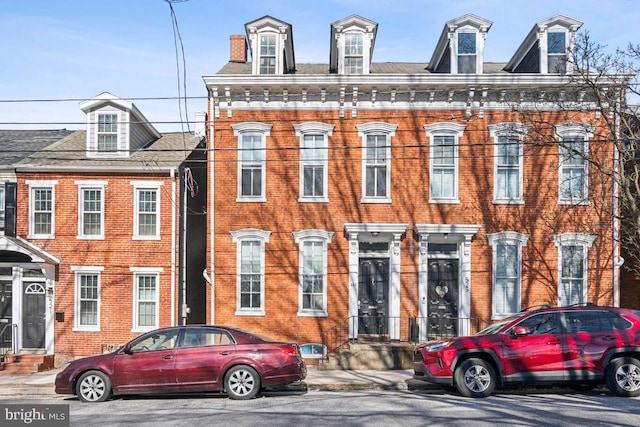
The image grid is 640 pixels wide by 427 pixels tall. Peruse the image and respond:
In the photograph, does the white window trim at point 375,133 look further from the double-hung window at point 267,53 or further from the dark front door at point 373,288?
the double-hung window at point 267,53

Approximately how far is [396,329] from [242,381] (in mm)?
7396

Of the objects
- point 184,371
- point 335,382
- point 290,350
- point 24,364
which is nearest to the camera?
point 184,371

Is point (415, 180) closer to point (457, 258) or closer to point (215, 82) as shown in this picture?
point (457, 258)

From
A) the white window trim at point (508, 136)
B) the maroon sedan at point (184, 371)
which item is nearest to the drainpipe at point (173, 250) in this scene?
the maroon sedan at point (184, 371)

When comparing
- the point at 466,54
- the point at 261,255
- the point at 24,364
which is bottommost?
the point at 24,364

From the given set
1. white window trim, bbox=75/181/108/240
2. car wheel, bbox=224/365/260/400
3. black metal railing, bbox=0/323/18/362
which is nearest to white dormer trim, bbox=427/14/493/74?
white window trim, bbox=75/181/108/240

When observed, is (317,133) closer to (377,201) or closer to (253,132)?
(253,132)

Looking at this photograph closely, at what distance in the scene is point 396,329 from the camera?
63.4 feet

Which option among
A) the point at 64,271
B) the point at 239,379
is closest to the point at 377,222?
the point at 239,379

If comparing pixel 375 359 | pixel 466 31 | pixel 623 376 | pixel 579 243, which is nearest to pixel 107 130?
pixel 375 359

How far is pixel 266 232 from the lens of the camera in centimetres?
1970

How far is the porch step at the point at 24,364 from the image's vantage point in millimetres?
18797

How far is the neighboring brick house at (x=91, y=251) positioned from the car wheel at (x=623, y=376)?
40.1 feet

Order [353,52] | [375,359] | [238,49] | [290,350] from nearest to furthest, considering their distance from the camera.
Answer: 1. [290,350]
2. [375,359]
3. [353,52]
4. [238,49]
